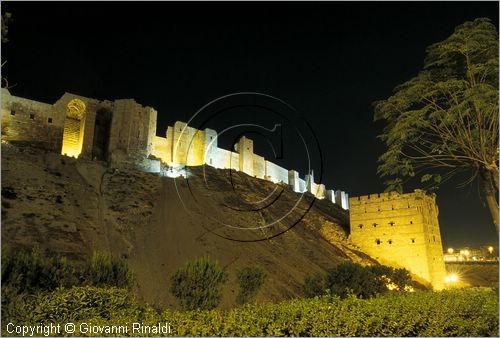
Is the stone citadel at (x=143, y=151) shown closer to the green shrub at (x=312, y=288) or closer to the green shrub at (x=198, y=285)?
the green shrub at (x=312, y=288)

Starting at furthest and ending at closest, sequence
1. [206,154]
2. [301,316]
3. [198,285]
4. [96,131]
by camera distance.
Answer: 1. [206,154]
2. [96,131]
3. [198,285]
4. [301,316]

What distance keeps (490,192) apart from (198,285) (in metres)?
11.2

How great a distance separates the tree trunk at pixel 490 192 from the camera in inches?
Answer: 497

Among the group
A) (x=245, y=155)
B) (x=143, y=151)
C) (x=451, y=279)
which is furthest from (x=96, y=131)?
(x=451, y=279)

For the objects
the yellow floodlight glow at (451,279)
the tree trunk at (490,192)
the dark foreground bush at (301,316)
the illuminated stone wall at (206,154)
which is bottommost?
the dark foreground bush at (301,316)

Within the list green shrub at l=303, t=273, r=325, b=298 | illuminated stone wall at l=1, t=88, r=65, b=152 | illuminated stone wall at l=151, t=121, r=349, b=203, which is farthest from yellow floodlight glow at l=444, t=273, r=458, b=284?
illuminated stone wall at l=1, t=88, r=65, b=152

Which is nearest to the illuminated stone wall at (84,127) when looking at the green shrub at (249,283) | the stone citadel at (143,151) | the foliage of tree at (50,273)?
the stone citadel at (143,151)

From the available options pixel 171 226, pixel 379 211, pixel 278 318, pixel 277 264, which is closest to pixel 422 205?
pixel 379 211

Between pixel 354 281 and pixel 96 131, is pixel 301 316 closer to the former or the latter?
pixel 354 281

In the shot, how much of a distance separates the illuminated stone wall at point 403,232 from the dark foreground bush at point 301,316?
2543 cm

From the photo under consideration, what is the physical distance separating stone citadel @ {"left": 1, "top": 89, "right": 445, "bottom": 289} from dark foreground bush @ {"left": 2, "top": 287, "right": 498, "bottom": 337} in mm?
24434

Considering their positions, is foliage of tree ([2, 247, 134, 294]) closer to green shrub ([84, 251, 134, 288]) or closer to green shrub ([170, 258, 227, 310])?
green shrub ([84, 251, 134, 288])

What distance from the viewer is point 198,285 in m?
16.4

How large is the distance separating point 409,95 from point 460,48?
225cm
